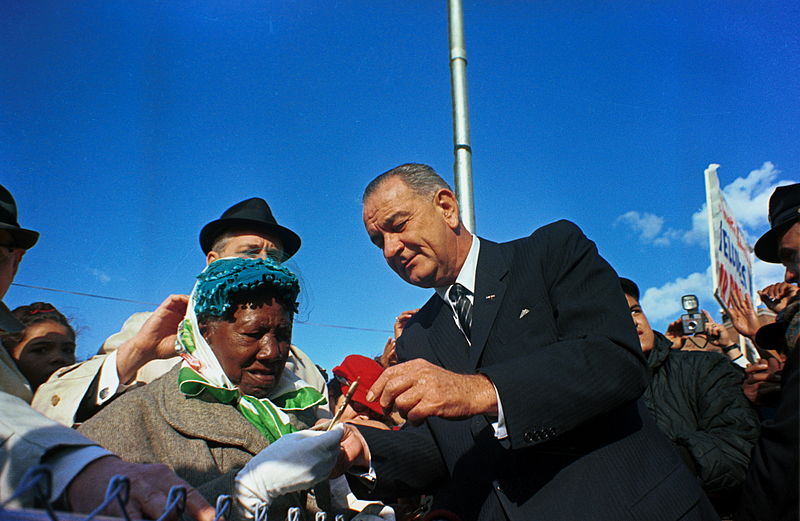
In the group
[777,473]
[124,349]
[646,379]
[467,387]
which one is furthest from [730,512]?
[124,349]

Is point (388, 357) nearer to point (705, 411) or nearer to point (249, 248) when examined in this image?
point (249, 248)

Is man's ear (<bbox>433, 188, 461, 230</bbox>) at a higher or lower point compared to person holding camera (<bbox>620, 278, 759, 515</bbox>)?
higher

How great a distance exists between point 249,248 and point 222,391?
1984 mm

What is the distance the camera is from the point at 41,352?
3941 millimetres

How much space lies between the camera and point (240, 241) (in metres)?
4.46

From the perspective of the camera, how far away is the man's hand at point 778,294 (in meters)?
4.11

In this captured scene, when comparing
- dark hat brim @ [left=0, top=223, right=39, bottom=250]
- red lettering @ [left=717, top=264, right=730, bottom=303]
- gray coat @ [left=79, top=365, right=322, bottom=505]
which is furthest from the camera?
red lettering @ [left=717, top=264, right=730, bottom=303]

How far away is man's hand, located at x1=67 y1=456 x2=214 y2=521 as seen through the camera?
4.18 feet

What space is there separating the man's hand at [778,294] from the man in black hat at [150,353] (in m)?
3.21

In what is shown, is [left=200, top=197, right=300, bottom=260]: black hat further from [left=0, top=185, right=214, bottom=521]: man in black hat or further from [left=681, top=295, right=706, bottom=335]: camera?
[left=681, top=295, right=706, bottom=335]: camera

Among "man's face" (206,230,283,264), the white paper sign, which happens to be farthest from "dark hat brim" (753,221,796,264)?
"man's face" (206,230,283,264)

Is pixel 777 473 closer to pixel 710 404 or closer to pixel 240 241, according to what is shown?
pixel 710 404

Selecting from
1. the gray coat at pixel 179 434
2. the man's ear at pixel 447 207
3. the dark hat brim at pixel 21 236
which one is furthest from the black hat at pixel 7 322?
the man's ear at pixel 447 207

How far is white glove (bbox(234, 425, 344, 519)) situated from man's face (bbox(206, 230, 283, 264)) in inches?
97.2
